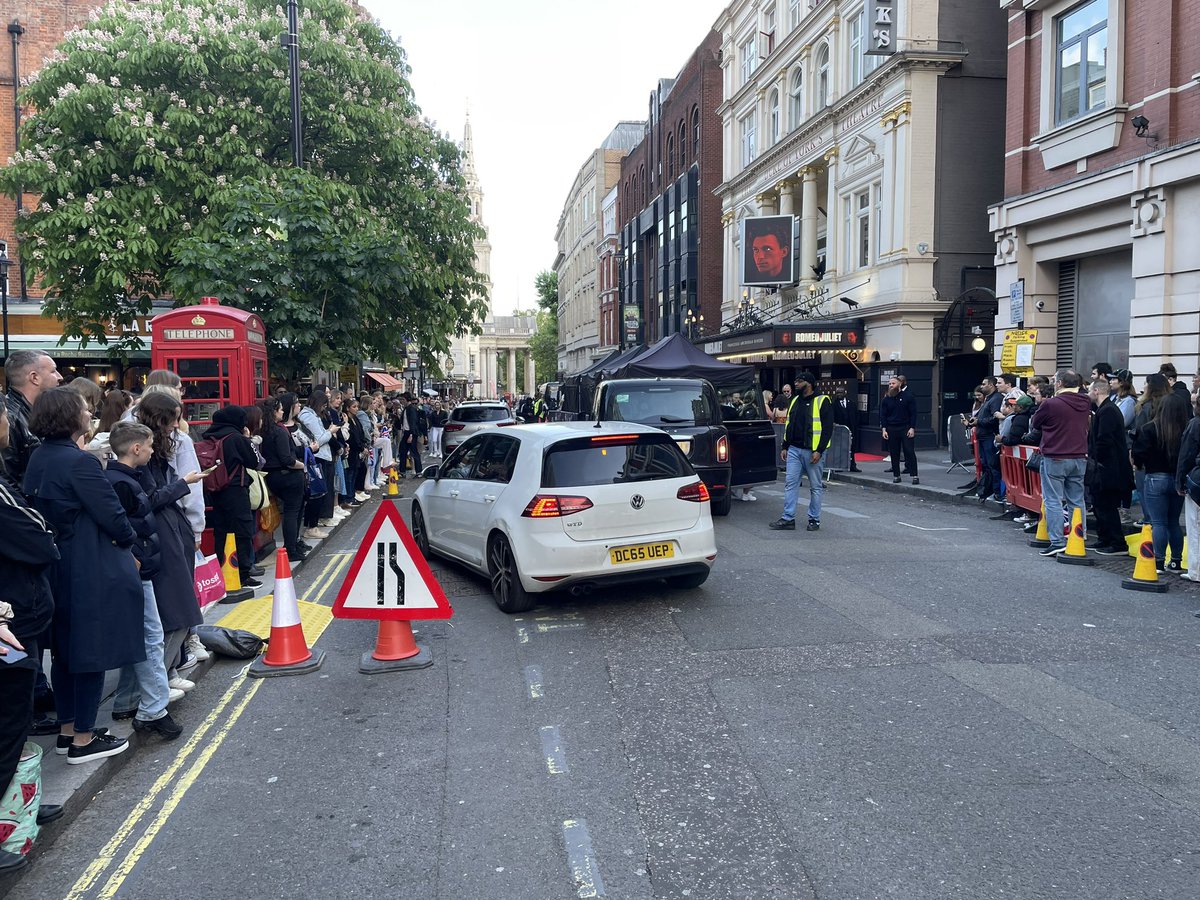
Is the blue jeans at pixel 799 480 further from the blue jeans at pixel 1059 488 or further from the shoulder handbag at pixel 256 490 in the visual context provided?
the shoulder handbag at pixel 256 490

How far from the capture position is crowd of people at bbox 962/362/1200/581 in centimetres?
870

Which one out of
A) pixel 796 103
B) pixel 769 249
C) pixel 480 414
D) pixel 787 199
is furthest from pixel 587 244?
pixel 480 414

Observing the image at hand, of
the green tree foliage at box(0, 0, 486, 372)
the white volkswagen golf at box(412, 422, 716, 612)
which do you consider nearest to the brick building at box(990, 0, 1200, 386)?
the white volkswagen golf at box(412, 422, 716, 612)

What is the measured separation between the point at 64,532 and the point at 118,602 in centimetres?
42

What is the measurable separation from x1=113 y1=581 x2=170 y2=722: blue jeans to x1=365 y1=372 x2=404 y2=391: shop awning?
3823cm

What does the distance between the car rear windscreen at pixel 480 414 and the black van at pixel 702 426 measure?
9603 millimetres

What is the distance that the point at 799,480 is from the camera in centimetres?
1177

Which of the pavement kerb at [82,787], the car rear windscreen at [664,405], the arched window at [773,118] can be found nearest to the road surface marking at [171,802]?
the pavement kerb at [82,787]

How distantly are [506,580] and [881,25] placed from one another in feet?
70.8

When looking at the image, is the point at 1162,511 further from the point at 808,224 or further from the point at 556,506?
the point at 808,224

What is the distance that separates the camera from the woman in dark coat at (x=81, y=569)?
14.4 ft

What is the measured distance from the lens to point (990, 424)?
46.6ft

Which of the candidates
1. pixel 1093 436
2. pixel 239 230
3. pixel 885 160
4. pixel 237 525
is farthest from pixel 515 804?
pixel 885 160

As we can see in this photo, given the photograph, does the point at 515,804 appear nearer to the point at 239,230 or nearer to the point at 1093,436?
the point at 1093,436
